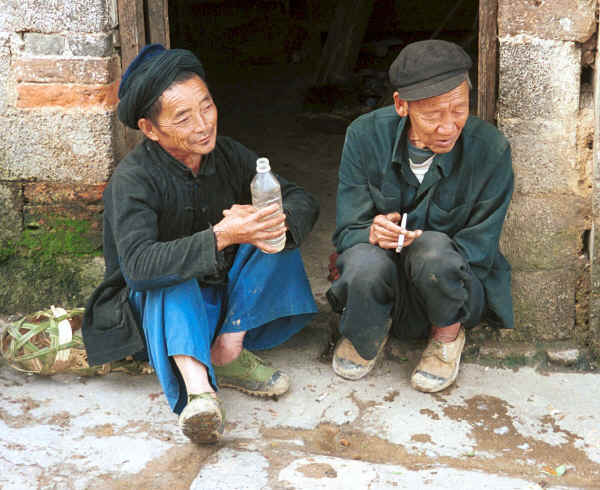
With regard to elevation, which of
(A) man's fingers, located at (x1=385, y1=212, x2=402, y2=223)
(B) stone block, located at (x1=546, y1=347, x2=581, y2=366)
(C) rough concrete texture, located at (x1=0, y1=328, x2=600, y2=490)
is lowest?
(C) rough concrete texture, located at (x1=0, y1=328, x2=600, y2=490)

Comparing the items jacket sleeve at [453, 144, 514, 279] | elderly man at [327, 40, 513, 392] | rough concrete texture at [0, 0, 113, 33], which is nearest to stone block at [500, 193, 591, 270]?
elderly man at [327, 40, 513, 392]

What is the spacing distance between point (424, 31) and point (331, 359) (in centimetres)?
570

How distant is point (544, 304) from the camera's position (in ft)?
10.9

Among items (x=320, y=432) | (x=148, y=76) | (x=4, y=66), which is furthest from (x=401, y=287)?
(x=4, y=66)

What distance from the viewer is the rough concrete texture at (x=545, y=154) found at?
122 inches

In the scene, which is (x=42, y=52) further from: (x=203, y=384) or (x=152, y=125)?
(x=203, y=384)

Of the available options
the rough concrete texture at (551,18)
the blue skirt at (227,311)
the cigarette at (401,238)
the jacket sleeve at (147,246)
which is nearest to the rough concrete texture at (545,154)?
the rough concrete texture at (551,18)

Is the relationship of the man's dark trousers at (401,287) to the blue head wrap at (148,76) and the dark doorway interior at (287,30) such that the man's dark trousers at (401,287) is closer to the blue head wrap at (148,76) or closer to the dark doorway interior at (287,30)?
the blue head wrap at (148,76)

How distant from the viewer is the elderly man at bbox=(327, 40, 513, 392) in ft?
9.34

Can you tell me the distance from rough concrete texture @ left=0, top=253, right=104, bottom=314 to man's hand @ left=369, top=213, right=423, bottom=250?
4.57ft

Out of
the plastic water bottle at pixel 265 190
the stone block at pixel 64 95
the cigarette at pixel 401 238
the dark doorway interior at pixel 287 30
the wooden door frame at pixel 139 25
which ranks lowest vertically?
the cigarette at pixel 401 238

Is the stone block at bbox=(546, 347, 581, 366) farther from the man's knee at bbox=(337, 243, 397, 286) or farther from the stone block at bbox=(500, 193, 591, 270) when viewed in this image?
the man's knee at bbox=(337, 243, 397, 286)

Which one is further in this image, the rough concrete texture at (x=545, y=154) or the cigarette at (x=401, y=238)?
the rough concrete texture at (x=545, y=154)

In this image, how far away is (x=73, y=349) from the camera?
10.4 feet
